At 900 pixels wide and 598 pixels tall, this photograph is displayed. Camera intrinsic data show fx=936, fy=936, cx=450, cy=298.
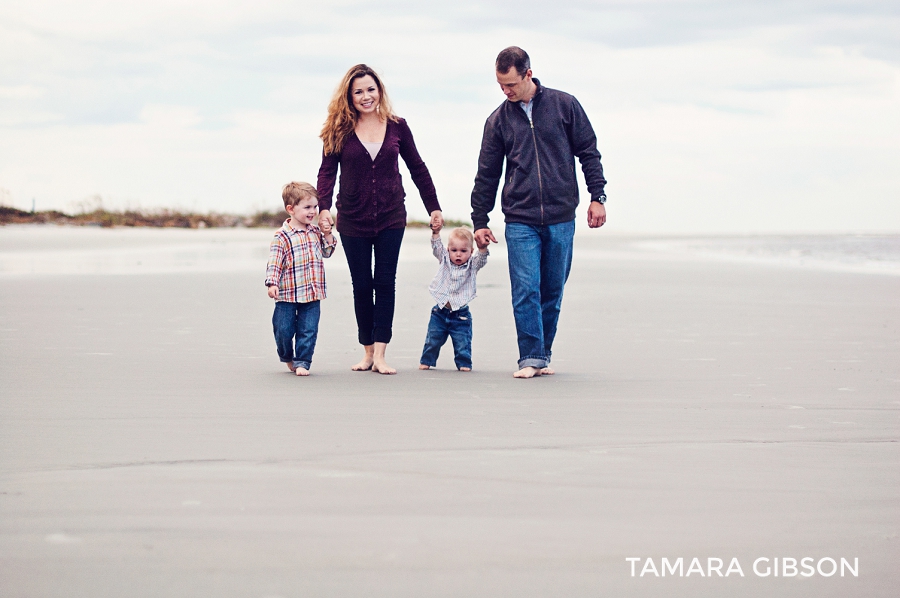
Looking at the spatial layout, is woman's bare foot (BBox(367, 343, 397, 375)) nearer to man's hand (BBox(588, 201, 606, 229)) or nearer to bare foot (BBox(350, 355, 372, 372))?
bare foot (BBox(350, 355, 372, 372))

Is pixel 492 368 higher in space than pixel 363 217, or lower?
lower

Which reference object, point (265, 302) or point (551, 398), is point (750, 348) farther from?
point (265, 302)

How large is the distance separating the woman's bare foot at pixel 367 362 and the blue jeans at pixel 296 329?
0.98 ft

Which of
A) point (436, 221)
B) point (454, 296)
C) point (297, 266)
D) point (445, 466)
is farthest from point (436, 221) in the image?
point (445, 466)

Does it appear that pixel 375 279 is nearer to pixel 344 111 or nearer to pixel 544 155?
pixel 344 111

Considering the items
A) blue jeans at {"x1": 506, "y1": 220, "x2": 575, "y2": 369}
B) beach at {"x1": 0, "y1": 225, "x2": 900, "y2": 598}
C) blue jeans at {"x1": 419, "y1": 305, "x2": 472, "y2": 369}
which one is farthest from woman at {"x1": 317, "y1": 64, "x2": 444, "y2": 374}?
blue jeans at {"x1": 506, "y1": 220, "x2": 575, "y2": 369}

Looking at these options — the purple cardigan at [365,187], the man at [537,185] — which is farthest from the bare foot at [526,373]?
the purple cardigan at [365,187]

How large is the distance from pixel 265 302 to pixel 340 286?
7.90 feet

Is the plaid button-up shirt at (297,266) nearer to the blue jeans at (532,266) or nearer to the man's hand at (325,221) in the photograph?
the man's hand at (325,221)

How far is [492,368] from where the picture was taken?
5.68 m

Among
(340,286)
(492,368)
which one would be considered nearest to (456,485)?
(492,368)

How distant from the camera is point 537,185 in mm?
5363

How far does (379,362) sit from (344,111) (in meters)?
1.49

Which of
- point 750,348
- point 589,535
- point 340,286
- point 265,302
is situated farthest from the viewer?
point 340,286
